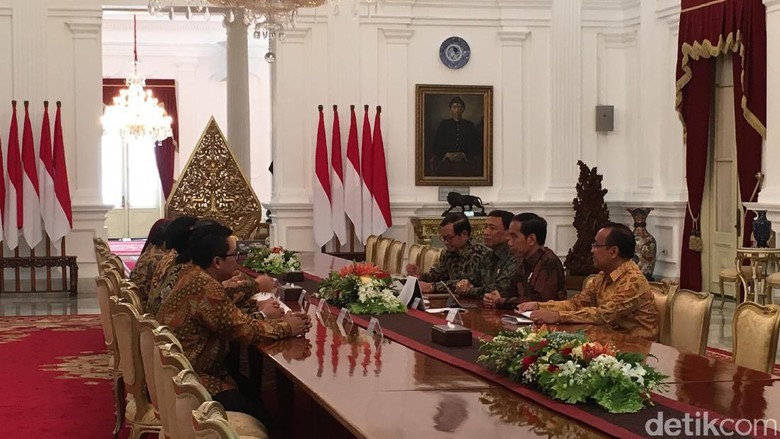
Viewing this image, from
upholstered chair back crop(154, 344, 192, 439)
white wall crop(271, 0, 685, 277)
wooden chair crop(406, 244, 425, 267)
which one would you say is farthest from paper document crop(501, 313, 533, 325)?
white wall crop(271, 0, 685, 277)

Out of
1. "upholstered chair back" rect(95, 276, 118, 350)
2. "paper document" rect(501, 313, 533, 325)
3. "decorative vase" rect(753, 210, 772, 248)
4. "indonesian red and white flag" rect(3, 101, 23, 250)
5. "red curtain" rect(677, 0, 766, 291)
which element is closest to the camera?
"paper document" rect(501, 313, 533, 325)

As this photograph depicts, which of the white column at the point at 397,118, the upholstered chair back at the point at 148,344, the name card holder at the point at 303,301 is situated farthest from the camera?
the white column at the point at 397,118

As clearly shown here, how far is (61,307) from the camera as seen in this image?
1133 centimetres

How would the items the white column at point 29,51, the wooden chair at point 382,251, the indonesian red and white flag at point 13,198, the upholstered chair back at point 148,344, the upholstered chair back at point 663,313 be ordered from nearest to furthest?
the upholstered chair back at point 148,344, the upholstered chair back at point 663,313, the wooden chair at point 382,251, the indonesian red and white flag at point 13,198, the white column at point 29,51

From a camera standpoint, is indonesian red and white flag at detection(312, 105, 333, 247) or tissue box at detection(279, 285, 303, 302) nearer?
tissue box at detection(279, 285, 303, 302)

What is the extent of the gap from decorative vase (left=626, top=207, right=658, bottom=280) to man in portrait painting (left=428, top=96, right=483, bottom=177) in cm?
217

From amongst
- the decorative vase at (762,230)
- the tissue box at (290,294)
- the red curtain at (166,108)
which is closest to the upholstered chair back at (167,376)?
the tissue box at (290,294)

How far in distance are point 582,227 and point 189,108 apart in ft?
33.4

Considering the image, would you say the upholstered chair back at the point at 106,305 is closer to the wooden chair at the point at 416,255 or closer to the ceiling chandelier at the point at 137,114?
the wooden chair at the point at 416,255

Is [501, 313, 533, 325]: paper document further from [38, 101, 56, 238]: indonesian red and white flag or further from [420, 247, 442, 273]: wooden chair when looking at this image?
[38, 101, 56, 238]: indonesian red and white flag

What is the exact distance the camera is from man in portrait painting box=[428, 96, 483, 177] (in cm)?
1320

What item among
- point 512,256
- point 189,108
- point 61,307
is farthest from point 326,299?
point 189,108

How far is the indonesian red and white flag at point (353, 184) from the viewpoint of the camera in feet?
42.3

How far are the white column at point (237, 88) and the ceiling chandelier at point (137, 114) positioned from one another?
17.0 feet
